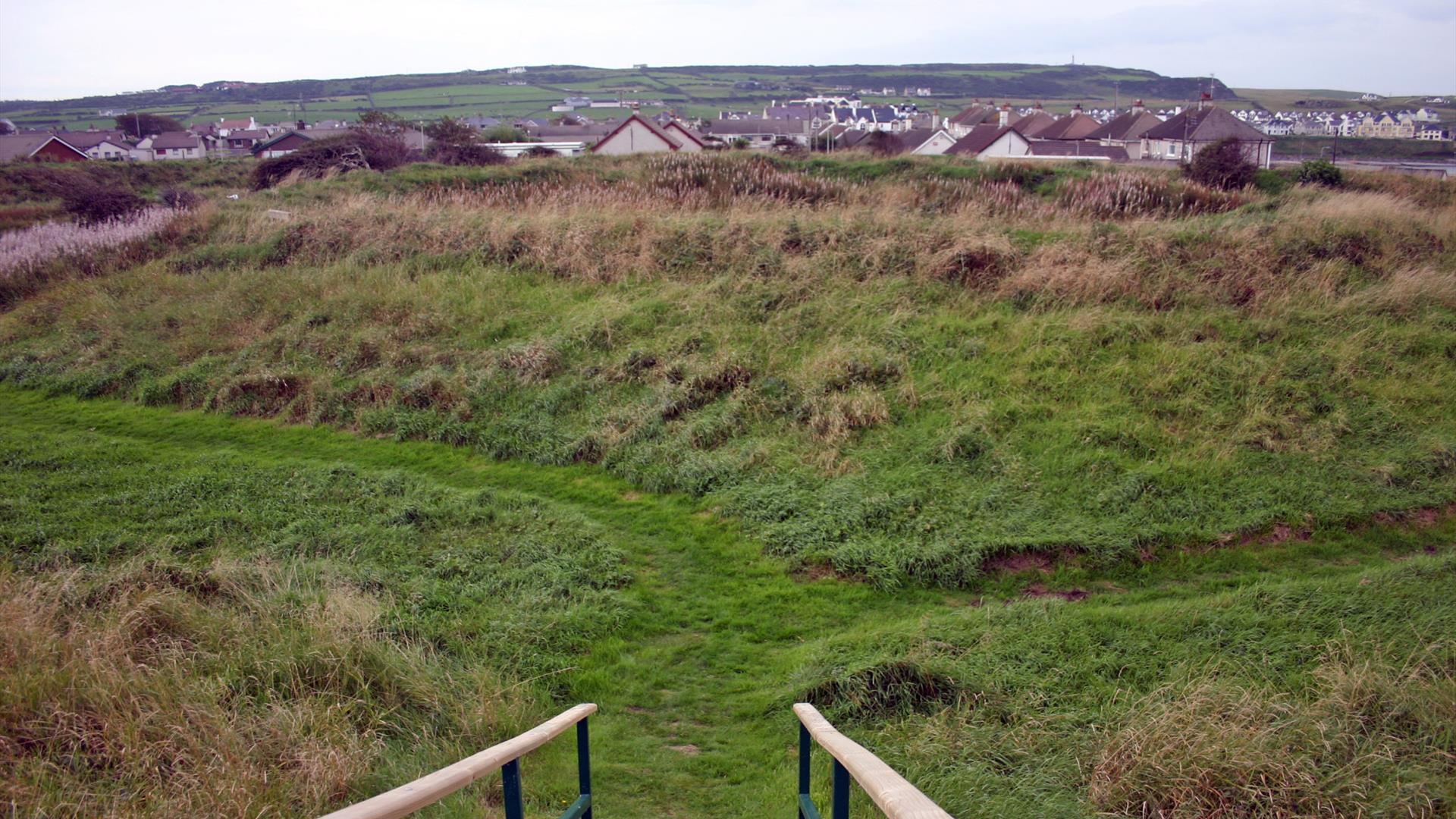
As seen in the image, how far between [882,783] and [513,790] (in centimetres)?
124

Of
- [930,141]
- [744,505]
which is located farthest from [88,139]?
[744,505]

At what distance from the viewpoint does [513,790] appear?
2.65 metres

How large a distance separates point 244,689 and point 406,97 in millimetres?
127158

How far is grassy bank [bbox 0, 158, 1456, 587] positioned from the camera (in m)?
7.59

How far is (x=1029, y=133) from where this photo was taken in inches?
1857

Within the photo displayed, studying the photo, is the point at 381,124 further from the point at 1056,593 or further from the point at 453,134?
the point at 1056,593

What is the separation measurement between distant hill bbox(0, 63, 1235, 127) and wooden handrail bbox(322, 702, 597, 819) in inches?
3930

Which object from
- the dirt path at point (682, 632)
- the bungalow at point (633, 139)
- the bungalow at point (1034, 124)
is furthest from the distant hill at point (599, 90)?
the dirt path at point (682, 632)

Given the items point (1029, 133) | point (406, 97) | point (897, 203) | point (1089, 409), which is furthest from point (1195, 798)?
point (406, 97)

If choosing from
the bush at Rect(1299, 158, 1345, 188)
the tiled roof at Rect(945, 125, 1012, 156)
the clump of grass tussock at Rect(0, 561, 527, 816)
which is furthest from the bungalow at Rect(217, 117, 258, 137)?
the clump of grass tussock at Rect(0, 561, 527, 816)

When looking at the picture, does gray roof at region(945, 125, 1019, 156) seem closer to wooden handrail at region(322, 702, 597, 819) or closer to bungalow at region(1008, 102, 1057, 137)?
bungalow at region(1008, 102, 1057, 137)

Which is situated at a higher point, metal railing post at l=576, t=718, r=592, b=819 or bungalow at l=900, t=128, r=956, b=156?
bungalow at l=900, t=128, r=956, b=156

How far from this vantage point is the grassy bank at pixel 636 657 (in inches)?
135

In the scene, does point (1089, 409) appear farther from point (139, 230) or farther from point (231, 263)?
point (139, 230)
